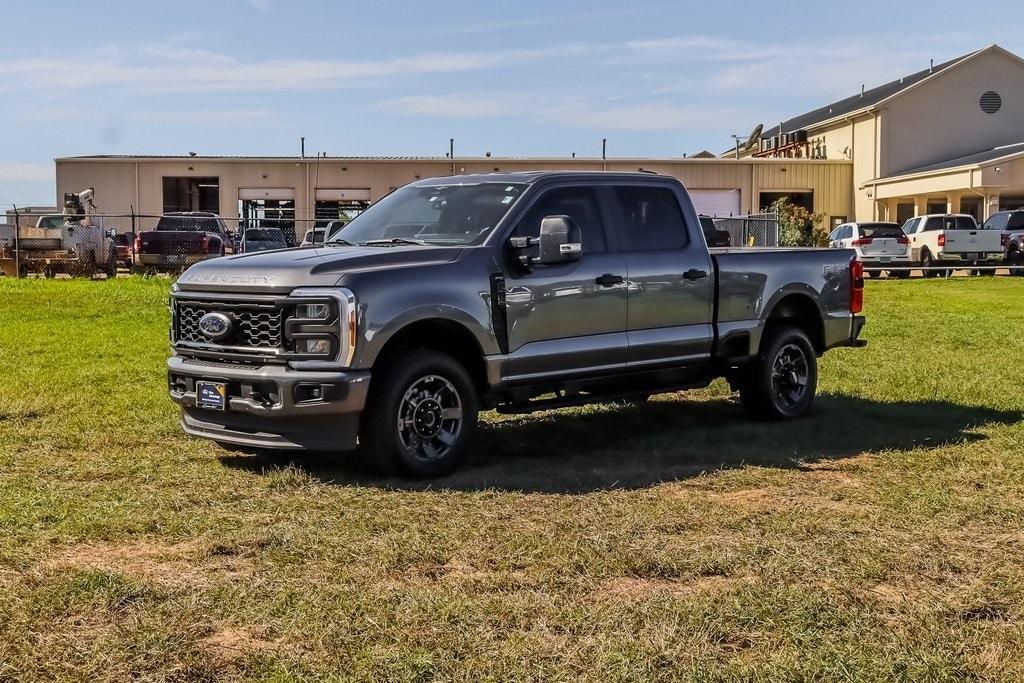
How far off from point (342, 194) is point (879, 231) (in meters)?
23.8

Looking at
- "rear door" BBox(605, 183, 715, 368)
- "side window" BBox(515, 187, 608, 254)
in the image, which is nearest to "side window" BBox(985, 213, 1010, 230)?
"rear door" BBox(605, 183, 715, 368)

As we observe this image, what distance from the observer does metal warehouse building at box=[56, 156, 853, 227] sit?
5094 centimetres

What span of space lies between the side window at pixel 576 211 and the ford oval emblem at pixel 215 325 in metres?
2.18

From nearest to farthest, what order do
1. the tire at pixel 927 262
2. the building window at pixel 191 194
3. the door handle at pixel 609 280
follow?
the door handle at pixel 609 280 → the tire at pixel 927 262 → the building window at pixel 191 194

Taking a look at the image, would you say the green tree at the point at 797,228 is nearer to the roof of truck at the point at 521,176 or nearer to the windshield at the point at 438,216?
→ the roof of truck at the point at 521,176

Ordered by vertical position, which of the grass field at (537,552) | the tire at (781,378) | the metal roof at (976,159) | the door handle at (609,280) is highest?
the metal roof at (976,159)

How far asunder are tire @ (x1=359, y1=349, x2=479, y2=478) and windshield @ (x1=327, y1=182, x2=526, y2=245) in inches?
40.6

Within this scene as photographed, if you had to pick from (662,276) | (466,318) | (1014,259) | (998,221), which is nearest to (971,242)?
(1014,259)

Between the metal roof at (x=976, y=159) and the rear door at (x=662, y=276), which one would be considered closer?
the rear door at (x=662, y=276)

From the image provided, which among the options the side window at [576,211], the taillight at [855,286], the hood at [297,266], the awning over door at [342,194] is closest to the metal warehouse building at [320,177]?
the awning over door at [342,194]

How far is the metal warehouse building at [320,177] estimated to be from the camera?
50.9 metres

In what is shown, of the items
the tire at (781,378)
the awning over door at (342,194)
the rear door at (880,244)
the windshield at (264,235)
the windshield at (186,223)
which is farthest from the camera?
the awning over door at (342,194)

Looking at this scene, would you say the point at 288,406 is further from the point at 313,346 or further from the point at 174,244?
the point at 174,244

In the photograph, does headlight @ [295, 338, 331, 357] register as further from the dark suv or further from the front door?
the dark suv
